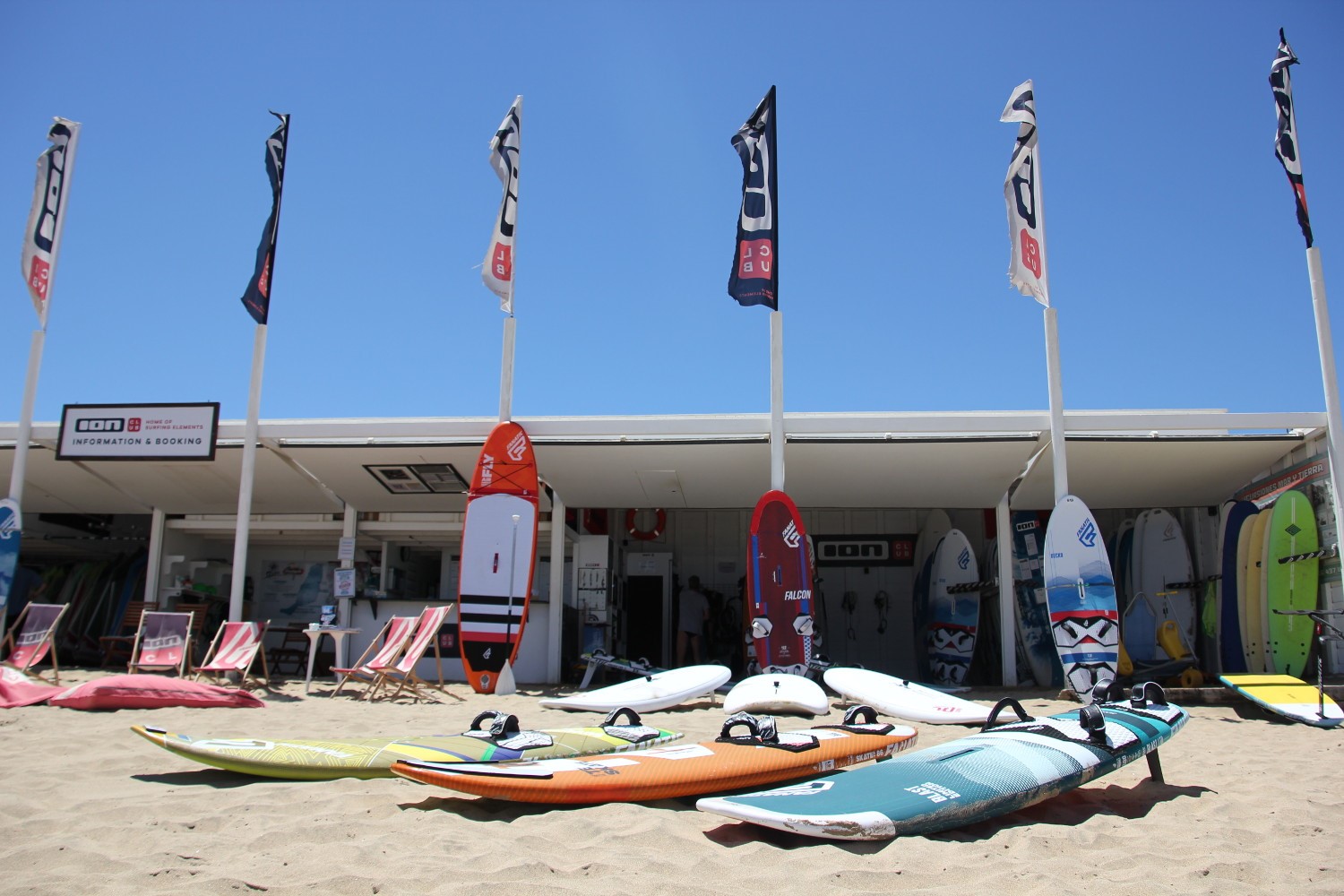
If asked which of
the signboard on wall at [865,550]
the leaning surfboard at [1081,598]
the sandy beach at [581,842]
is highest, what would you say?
the signboard on wall at [865,550]

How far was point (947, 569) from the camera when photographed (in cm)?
1139

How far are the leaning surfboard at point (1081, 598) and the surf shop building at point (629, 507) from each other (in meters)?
1.11

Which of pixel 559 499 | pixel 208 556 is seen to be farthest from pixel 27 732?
pixel 208 556

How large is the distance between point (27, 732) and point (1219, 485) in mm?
10757

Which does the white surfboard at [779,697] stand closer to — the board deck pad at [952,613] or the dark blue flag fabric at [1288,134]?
the board deck pad at [952,613]

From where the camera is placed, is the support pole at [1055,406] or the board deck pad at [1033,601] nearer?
the support pole at [1055,406]

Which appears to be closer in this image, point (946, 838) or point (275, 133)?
point (946, 838)

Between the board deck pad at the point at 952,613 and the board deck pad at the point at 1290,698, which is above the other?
the board deck pad at the point at 952,613

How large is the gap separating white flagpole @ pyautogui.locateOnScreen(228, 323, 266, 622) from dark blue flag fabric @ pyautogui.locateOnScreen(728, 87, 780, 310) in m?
4.77

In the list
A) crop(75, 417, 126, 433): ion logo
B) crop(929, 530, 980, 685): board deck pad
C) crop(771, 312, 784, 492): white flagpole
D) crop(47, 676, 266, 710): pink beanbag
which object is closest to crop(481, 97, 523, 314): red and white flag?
crop(771, 312, 784, 492): white flagpole

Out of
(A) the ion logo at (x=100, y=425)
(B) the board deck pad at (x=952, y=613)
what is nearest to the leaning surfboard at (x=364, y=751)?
(A) the ion logo at (x=100, y=425)

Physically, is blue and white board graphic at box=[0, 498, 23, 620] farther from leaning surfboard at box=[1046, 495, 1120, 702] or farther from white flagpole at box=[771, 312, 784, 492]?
leaning surfboard at box=[1046, 495, 1120, 702]

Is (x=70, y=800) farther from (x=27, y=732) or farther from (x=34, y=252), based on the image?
(x=34, y=252)

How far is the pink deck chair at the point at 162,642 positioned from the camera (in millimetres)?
8070
